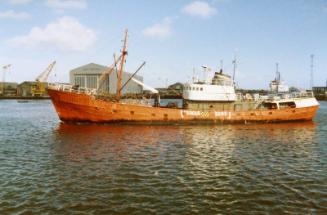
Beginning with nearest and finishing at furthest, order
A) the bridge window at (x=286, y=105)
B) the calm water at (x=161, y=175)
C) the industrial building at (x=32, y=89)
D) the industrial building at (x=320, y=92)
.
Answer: the calm water at (x=161, y=175), the bridge window at (x=286, y=105), the industrial building at (x=320, y=92), the industrial building at (x=32, y=89)

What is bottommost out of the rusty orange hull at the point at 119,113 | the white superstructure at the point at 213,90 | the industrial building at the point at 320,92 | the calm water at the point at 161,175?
the calm water at the point at 161,175

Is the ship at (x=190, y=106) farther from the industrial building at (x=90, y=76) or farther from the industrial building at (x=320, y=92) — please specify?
the industrial building at (x=320, y=92)

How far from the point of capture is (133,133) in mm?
30562

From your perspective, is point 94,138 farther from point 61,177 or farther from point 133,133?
point 61,177

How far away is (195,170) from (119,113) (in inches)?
768

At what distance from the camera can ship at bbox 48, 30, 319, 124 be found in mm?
34844

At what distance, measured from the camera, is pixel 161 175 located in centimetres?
1614

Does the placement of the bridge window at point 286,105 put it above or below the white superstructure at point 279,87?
below

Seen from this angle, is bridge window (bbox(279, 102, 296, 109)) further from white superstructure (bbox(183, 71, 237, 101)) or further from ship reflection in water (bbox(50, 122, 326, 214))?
ship reflection in water (bbox(50, 122, 326, 214))

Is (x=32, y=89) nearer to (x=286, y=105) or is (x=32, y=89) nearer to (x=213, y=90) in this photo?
(x=213, y=90)

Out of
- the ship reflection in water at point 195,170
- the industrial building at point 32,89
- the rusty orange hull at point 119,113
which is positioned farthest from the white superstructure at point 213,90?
the industrial building at point 32,89

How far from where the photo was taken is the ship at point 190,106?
34844 mm

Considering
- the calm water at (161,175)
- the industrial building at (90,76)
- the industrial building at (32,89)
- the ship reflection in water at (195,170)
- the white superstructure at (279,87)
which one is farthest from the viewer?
the industrial building at (32,89)

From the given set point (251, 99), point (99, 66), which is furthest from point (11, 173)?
point (99, 66)
